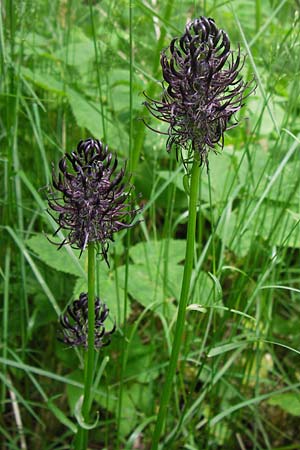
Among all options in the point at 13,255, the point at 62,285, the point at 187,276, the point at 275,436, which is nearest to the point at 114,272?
the point at 62,285

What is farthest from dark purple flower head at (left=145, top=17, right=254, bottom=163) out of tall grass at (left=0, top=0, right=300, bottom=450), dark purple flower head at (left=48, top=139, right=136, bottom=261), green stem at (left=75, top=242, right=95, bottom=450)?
tall grass at (left=0, top=0, right=300, bottom=450)

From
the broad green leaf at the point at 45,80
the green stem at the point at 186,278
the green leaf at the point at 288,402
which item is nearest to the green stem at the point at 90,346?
the green stem at the point at 186,278

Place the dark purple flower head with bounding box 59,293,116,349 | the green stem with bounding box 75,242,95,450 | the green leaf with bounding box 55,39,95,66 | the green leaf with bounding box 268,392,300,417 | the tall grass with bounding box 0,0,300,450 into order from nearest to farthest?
the green stem with bounding box 75,242,95,450 → the dark purple flower head with bounding box 59,293,116,349 → the tall grass with bounding box 0,0,300,450 → the green leaf with bounding box 268,392,300,417 → the green leaf with bounding box 55,39,95,66

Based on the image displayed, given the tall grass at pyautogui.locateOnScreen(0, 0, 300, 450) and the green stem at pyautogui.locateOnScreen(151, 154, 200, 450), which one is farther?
the tall grass at pyautogui.locateOnScreen(0, 0, 300, 450)

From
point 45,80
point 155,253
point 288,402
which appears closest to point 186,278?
point 155,253

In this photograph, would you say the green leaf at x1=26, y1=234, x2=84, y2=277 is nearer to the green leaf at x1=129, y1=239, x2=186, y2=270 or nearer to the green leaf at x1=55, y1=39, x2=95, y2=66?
the green leaf at x1=129, y1=239, x2=186, y2=270
